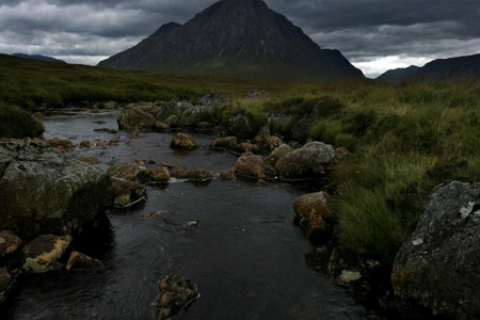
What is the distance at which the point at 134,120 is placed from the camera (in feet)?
103

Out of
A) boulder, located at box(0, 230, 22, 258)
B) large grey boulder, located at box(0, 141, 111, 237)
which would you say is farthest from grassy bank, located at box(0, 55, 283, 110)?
boulder, located at box(0, 230, 22, 258)

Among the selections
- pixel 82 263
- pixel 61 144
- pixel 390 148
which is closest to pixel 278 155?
pixel 390 148

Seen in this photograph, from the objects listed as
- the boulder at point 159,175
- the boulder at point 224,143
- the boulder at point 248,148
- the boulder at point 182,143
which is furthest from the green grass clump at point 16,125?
the boulder at point 248,148

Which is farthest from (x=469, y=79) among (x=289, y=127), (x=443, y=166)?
(x=443, y=166)

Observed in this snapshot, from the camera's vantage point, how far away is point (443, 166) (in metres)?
8.02

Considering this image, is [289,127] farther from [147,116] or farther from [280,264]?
[280,264]

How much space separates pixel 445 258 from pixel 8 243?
8.67 m

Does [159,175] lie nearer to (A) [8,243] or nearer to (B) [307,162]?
(B) [307,162]

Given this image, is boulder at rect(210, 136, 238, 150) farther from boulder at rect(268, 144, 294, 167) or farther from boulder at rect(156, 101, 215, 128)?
boulder at rect(156, 101, 215, 128)

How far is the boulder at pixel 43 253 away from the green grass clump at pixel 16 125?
16210 millimetres

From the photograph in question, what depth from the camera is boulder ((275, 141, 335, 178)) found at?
50.1ft

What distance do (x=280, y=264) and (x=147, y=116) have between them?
86.5 ft

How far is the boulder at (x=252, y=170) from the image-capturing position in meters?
15.3

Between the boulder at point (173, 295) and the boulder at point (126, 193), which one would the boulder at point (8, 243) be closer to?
the boulder at point (126, 193)
